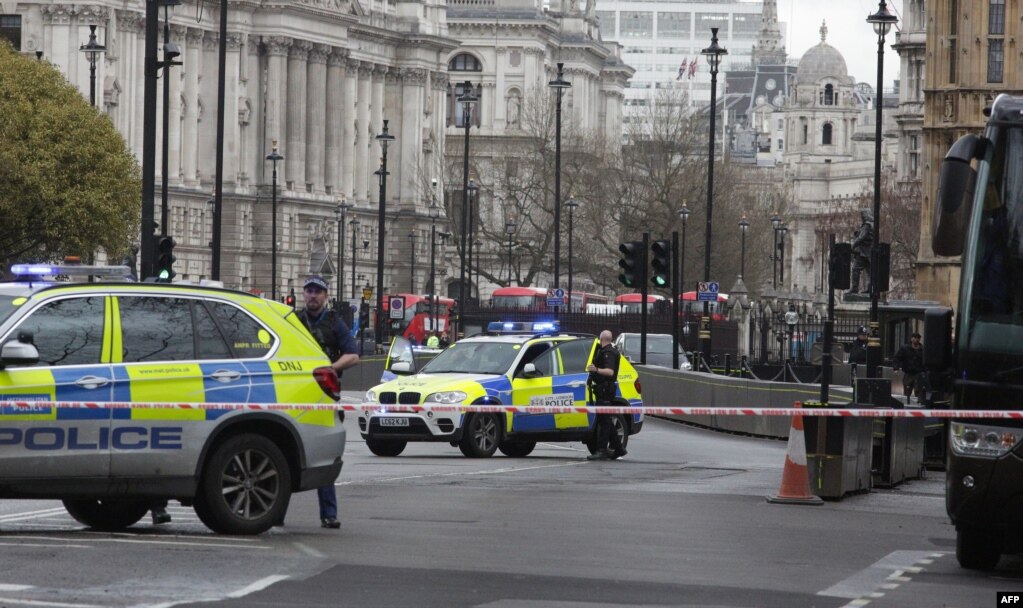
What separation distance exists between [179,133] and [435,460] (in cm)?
7764

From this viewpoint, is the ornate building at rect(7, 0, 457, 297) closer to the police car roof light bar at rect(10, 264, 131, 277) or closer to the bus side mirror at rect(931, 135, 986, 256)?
the police car roof light bar at rect(10, 264, 131, 277)

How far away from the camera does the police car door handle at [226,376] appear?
15266 mm

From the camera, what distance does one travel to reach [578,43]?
16100 cm

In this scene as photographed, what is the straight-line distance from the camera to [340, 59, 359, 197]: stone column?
118 m

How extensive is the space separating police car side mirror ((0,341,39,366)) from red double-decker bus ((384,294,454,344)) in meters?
58.6

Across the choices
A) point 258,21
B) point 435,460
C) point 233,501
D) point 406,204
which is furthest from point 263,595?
point 406,204

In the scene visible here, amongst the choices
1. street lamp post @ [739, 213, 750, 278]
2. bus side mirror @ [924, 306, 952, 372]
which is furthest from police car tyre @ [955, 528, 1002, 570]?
street lamp post @ [739, 213, 750, 278]

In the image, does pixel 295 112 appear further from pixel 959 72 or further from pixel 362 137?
pixel 959 72

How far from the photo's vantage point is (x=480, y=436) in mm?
26859

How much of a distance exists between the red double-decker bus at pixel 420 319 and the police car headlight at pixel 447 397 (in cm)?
4630

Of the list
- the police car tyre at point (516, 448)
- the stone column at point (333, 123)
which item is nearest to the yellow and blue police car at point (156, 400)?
the police car tyre at point (516, 448)

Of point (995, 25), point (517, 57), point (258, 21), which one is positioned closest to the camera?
point (995, 25)

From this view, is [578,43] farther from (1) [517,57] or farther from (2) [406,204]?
(2) [406,204]

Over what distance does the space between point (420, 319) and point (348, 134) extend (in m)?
32.5
